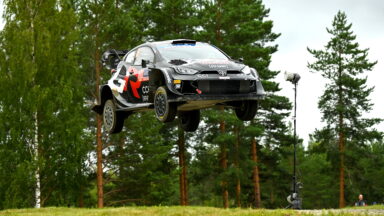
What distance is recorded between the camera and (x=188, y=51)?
9.05m

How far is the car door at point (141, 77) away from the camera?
9.12m

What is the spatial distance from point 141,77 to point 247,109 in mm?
1678

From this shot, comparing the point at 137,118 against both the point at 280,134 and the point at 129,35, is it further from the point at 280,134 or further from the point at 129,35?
the point at 280,134

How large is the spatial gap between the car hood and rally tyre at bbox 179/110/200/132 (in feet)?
8.08

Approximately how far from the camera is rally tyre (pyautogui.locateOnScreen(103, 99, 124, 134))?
34.7 ft

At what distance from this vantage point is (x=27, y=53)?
27.2 meters

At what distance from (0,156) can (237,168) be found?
1647 cm

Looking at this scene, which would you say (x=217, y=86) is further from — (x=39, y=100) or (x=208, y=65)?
(x=39, y=100)

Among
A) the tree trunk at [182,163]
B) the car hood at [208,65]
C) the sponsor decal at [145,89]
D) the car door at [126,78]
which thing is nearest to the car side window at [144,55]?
the car door at [126,78]

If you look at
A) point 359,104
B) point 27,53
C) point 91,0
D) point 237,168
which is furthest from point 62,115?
point 359,104

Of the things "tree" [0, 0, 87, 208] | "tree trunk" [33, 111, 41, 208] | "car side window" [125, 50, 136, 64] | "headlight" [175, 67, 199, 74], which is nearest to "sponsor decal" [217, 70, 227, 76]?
"headlight" [175, 67, 199, 74]

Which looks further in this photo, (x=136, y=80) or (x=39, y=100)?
(x=39, y=100)

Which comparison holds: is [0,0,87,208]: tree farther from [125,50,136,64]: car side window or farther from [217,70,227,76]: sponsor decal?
[217,70,227,76]: sponsor decal

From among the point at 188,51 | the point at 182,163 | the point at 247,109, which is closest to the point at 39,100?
the point at 182,163
